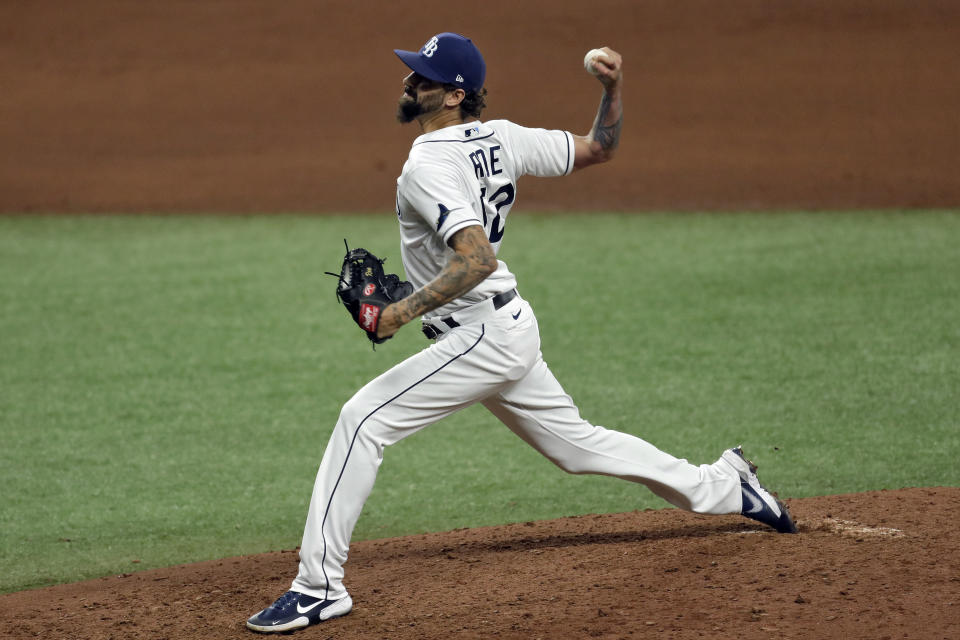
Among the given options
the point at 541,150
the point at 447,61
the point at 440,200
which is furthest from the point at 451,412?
the point at 447,61

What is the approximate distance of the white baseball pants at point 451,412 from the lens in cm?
337

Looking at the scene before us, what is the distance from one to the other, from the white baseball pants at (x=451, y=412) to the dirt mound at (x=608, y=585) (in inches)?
11.1

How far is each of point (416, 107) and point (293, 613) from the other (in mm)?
1595

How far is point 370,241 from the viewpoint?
1173 cm

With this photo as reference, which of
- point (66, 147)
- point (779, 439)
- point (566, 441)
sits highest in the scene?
point (66, 147)

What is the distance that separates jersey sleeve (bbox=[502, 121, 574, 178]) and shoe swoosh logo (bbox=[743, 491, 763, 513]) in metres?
1.28

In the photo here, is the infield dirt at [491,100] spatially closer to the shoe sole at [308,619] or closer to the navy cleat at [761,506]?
the navy cleat at [761,506]

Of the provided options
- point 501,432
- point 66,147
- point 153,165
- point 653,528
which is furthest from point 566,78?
point 653,528

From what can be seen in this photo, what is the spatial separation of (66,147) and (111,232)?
108 inches

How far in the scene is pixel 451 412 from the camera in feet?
11.5

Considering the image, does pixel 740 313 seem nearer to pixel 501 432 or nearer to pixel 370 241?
pixel 501 432

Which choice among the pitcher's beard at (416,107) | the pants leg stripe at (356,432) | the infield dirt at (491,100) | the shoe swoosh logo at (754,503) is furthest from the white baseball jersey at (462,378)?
the infield dirt at (491,100)

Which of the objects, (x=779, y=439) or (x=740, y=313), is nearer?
(x=779, y=439)

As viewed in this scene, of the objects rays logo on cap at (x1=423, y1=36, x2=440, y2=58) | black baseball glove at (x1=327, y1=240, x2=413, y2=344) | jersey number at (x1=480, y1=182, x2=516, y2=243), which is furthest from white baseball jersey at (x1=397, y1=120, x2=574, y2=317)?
rays logo on cap at (x1=423, y1=36, x2=440, y2=58)
